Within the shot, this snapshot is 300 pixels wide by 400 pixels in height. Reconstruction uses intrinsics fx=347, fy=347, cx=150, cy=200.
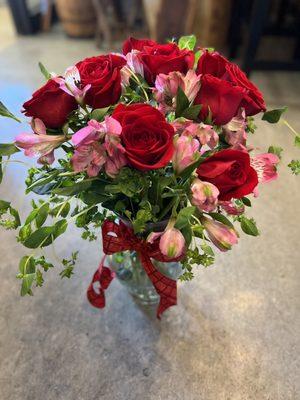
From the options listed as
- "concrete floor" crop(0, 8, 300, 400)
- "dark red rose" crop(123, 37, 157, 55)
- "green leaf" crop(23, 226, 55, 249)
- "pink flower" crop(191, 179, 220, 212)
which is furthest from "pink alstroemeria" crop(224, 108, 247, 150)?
"concrete floor" crop(0, 8, 300, 400)

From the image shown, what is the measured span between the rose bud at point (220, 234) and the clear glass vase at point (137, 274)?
0.36 m

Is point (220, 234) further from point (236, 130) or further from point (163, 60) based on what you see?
point (163, 60)

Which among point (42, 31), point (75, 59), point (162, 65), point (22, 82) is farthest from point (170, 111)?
point (42, 31)

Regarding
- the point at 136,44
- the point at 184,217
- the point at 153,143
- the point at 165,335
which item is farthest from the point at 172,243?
the point at 165,335

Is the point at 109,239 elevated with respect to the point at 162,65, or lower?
lower

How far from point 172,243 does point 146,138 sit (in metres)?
0.15

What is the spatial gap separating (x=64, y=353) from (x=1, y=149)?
559mm

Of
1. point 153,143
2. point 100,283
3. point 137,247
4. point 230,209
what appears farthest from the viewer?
point 100,283

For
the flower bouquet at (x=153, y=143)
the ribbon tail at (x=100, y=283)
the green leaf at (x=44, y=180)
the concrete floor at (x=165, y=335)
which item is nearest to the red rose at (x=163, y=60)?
the flower bouquet at (x=153, y=143)

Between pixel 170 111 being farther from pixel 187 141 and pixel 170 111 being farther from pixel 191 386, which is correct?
pixel 191 386

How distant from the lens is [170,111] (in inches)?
20.9

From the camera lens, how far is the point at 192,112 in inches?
19.7

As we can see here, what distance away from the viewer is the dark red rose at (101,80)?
501 millimetres

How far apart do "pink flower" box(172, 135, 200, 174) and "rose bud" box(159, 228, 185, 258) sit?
99mm
